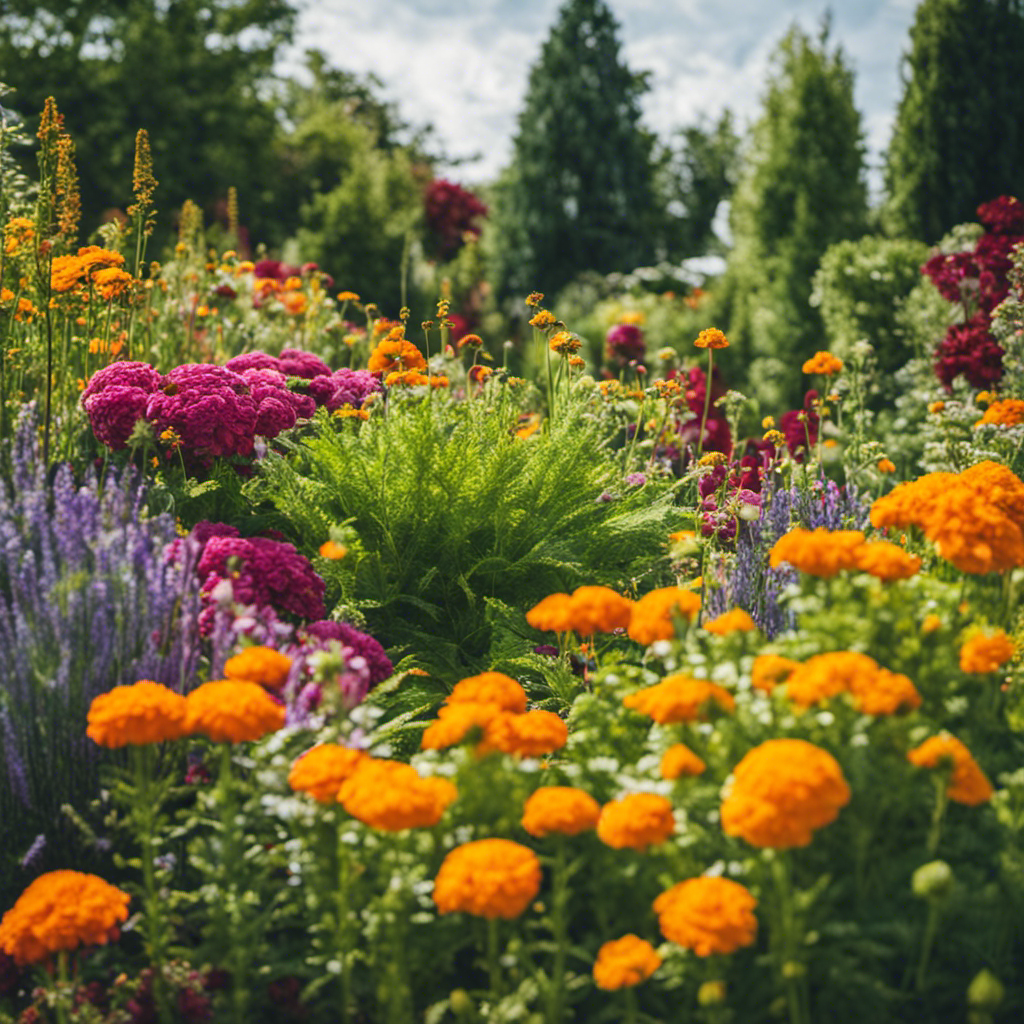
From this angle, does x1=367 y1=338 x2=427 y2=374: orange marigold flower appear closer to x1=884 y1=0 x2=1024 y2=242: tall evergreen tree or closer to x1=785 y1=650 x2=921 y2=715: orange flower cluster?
x1=785 y1=650 x2=921 y2=715: orange flower cluster

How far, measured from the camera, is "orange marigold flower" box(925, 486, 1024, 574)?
197 centimetres

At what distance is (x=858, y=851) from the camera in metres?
1.62

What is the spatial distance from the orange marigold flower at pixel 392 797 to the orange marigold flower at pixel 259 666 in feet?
0.91

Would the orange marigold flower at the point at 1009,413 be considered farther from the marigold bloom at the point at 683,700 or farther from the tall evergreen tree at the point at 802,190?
the tall evergreen tree at the point at 802,190

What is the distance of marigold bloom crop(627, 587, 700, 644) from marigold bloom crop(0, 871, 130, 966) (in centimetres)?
108

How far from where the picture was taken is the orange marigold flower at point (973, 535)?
1.97 metres

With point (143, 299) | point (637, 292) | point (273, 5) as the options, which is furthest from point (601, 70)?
point (143, 299)

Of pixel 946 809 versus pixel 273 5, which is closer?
pixel 946 809

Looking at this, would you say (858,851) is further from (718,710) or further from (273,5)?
(273,5)

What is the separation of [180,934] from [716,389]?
20.3ft

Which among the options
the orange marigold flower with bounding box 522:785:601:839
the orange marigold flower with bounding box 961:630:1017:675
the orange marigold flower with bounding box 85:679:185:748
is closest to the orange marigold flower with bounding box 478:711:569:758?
the orange marigold flower with bounding box 522:785:601:839

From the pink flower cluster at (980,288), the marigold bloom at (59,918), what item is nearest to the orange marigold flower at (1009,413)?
the pink flower cluster at (980,288)

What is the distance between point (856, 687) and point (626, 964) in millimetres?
581

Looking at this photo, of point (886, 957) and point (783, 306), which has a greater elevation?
point (783, 306)
